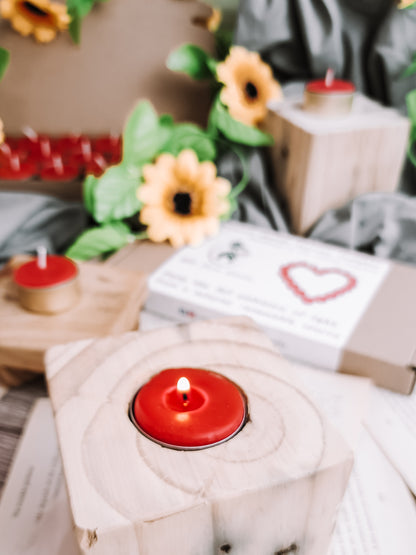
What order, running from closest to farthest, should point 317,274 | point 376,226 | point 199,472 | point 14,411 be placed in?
point 199,472 < point 14,411 < point 317,274 < point 376,226

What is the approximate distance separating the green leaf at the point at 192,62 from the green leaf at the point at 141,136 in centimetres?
13

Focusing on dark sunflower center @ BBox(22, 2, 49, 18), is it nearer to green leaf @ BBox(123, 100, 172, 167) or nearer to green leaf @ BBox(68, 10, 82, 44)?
green leaf @ BBox(68, 10, 82, 44)

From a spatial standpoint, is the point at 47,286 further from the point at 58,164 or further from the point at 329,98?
the point at 329,98

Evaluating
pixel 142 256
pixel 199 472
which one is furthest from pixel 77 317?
pixel 199 472

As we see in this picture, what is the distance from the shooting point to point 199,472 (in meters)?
0.30

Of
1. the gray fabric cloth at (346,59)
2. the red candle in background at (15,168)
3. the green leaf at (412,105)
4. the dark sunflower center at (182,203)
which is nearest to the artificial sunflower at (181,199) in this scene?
the dark sunflower center at (182,203)

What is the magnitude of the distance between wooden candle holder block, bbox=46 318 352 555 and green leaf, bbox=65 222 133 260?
14.6 inches

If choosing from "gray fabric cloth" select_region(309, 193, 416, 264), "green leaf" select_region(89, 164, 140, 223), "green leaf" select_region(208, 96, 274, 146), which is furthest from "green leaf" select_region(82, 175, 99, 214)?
"gray fabric cloth" select_region(309, 193, 416, 264)

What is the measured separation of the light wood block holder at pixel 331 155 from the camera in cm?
75

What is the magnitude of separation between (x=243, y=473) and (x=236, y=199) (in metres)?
0.62

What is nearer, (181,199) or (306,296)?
(306,296)

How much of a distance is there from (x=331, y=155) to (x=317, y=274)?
0.68 feet

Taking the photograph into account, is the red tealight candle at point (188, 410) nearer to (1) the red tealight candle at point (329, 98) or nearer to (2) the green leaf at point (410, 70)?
(1) the red tealight candle at point (329, 98)

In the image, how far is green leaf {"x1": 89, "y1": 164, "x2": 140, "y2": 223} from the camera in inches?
29.0
